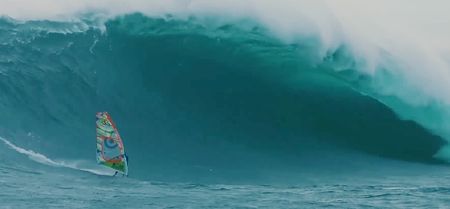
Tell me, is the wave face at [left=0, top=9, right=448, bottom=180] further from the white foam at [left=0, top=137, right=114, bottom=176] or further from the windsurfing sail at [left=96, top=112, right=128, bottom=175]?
the windsurfing sail at [left=96, top=112, right=128, bottom=175]

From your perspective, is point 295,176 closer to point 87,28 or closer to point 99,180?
point 99,180

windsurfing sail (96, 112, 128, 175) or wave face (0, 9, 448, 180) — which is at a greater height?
wave face (0, 9, 448, 180)

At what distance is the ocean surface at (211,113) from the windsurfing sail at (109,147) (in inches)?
8.1

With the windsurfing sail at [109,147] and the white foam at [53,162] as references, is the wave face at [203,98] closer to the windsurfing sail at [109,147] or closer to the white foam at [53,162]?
the white foam at [53,162]

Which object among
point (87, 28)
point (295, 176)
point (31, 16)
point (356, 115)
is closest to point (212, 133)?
point (295, 176)

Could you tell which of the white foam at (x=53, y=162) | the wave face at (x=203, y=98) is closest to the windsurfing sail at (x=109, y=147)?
the white foam at (x=53, y=162)

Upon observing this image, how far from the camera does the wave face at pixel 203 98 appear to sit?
510 inches

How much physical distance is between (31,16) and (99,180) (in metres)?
6.24

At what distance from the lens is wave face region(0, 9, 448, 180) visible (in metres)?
13.0

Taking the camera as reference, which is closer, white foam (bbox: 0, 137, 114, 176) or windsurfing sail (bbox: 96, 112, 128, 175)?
windsurfing sail (bbox: 96, 112, 128, 175)

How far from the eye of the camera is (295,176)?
40.2 ft

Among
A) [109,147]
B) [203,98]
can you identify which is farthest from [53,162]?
[203,98]

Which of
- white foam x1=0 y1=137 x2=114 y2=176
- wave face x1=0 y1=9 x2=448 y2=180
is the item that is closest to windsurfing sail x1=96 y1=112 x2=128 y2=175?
white foam x1=0 y1=137 x2=114 y2=176

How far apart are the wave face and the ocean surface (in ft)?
0.10
